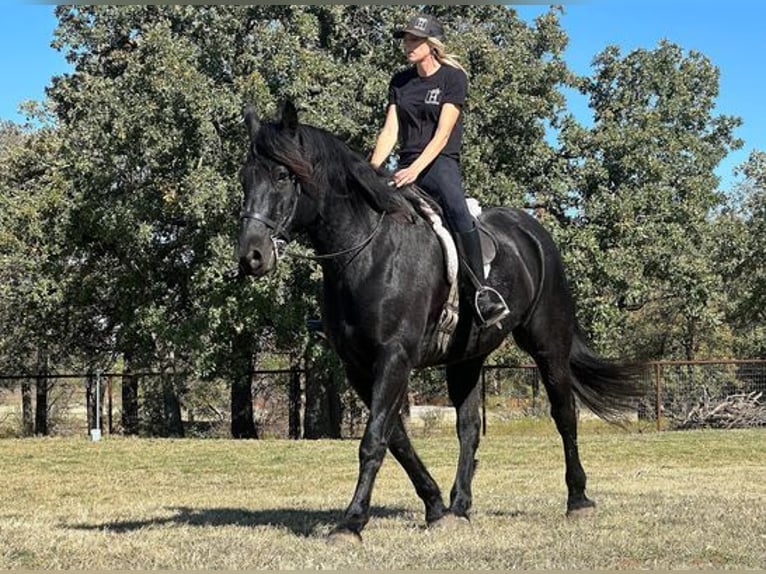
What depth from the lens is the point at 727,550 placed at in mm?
5672

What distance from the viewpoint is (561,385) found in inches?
320

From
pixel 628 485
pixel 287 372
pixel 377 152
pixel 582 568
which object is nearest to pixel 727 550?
pixel 582 568

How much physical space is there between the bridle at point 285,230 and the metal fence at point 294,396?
17.5 m

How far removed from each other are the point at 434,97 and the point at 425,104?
3.4 inches

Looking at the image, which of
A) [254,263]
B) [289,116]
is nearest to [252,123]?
[289,116]

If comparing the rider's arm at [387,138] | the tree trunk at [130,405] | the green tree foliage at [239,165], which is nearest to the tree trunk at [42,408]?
the green tree foliage at [239,165]

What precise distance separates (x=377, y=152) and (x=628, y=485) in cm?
638

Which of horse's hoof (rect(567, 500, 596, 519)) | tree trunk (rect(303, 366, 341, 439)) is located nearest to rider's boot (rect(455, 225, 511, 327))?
horse's hoof (rect(567, 500, 596, 519))

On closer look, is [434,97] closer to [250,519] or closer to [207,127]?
[250,519]

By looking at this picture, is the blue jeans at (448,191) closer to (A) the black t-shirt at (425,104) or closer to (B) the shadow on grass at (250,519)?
(A) the black t-shirt at (425,104)

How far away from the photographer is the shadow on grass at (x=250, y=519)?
7133mm

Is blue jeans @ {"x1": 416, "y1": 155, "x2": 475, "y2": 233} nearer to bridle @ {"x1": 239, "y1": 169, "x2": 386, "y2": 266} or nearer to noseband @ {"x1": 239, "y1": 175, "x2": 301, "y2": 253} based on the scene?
bridle @ {"x1": 239, "y1": 169, "x2": 386, "y2": 266}

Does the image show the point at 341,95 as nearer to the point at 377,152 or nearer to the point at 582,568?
the point at 377,152

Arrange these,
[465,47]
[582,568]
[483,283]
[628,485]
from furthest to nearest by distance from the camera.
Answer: [465,47] < [628,485] < [483,283] < [582,568]
